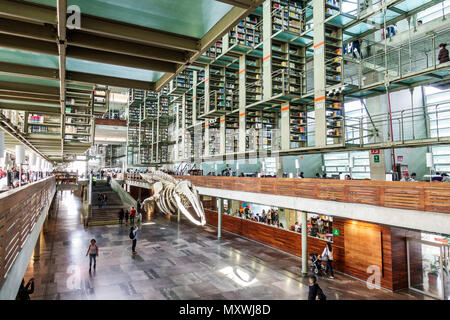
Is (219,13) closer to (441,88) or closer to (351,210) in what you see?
(351,210)

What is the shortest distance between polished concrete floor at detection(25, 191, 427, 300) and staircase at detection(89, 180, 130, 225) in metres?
3.68

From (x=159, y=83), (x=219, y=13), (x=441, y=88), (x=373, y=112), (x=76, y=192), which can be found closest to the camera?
(x=219, y=13)

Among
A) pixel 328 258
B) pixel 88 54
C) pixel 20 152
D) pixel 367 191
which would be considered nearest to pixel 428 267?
pixel 328 258

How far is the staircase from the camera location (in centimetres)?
1805

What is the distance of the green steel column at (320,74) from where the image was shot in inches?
339

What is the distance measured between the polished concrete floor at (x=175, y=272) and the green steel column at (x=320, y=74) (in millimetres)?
4575

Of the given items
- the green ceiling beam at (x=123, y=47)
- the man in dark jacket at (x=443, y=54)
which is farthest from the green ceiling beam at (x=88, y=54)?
the man in dark jacket at (x=443, y=54)

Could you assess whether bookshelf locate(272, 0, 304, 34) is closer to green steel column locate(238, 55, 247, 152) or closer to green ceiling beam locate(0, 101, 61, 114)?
green steel column locate(238, 55, 247, 152)

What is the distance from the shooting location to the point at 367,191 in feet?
20.6

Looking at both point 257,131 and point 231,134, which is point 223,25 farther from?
point 231,134
